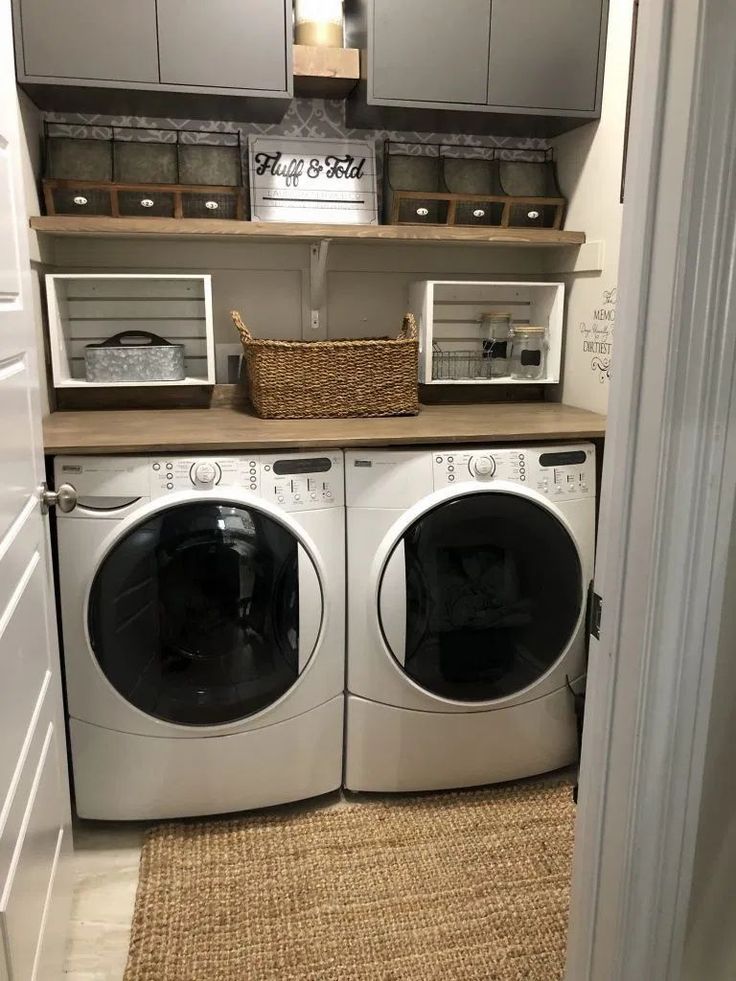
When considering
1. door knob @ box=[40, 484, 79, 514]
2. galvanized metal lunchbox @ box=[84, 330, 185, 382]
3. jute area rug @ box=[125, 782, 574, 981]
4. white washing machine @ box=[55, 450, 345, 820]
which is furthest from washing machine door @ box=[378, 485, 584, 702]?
galvanized metal lunchbox @ box=[84, 330, 185, 382]

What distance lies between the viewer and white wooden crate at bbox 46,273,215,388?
2232 millimetres

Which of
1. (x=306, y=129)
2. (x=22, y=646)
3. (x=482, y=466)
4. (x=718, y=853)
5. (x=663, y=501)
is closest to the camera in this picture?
(x=663, y=501)

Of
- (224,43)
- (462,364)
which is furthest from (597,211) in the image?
(224,43)

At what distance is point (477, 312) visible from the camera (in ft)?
8.43

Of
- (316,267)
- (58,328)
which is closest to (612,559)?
(316,267)

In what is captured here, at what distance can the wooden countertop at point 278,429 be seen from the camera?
→ 182 cm

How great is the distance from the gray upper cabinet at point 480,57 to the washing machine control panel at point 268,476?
40.8 inches

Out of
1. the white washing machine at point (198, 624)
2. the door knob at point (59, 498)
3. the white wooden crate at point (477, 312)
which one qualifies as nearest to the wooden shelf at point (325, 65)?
the white wooden crate at point (477, 312)

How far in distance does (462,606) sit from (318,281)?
1.07 metres

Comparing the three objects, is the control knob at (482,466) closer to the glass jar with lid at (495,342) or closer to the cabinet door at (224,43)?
the glass jar with lid at (495,342)

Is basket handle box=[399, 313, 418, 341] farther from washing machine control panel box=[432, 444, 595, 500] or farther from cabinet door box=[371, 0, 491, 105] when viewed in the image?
cabinet door box=[371, 0, 491, 105]

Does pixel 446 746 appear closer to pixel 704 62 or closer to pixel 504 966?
pixel 504 966

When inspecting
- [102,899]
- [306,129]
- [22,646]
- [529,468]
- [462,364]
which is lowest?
[102,899]

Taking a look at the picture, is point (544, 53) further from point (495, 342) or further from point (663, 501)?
point (663, 501)
